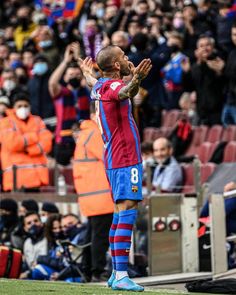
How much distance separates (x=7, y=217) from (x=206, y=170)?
2530mm

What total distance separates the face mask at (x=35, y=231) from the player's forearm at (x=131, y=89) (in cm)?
506

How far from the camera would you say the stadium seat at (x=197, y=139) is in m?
17.5

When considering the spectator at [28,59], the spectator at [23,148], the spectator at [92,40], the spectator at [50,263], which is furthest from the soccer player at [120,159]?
the spectator at [28,59]

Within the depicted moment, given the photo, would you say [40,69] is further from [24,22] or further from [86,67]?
[86,67]

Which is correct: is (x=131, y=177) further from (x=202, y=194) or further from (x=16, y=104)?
(x=16, y=104)

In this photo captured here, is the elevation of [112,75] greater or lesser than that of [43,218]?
greater

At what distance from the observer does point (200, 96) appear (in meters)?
17.7

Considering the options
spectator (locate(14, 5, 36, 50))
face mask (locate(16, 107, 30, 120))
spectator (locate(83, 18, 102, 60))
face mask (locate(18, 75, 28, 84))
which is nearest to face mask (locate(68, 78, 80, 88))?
face mask (locate(16, 107, 30, 120))

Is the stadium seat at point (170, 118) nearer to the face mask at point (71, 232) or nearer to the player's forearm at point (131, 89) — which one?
the face mask at point (71, 232)

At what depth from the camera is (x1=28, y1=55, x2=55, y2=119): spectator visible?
1973 cm

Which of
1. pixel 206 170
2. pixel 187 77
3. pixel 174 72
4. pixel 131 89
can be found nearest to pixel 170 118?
pixel 174 72

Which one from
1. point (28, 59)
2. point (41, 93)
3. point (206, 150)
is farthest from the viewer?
point (28, 59)

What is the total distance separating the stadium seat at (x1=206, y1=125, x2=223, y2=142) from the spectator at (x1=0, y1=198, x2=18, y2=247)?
10.8 feet

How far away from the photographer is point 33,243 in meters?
14.6
